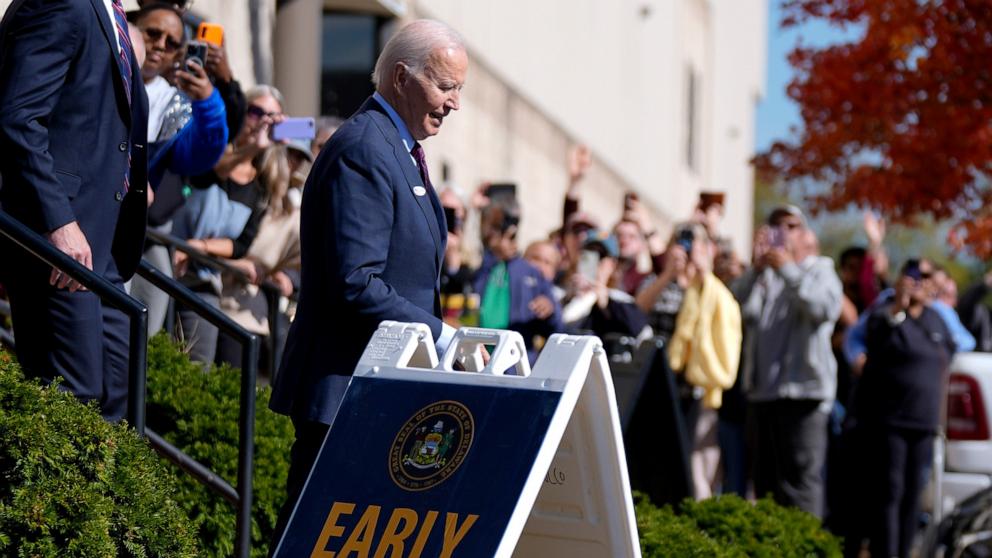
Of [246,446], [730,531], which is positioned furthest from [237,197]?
[730,531]

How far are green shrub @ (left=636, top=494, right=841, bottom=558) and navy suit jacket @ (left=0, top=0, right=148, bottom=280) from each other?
228 cm

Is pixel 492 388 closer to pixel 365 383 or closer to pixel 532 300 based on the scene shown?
pixel 365 383

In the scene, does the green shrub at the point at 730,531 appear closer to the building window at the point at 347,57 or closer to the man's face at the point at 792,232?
the man's face at the point at 792,232

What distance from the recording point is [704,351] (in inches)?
430

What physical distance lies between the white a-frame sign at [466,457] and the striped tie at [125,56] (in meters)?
1.18

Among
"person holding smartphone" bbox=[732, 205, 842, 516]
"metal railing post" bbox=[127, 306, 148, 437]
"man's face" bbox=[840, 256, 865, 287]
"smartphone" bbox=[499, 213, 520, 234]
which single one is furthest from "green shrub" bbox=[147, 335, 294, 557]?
"man's face" bbox=[840, 256, 865, 287]

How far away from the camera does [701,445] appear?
11172mm

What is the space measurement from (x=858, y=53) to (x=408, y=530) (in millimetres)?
14486

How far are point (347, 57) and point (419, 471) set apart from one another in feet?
34.5

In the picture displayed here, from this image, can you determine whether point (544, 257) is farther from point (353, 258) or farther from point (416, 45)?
point (353, 258)

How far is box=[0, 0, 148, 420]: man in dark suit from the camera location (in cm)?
500

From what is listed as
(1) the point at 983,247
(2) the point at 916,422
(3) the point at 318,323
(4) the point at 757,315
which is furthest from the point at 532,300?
(1) the point at 983,247

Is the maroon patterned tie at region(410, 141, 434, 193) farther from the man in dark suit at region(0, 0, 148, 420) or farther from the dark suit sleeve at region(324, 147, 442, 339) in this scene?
the man in dark suit at region(0, 0, 148, 420)

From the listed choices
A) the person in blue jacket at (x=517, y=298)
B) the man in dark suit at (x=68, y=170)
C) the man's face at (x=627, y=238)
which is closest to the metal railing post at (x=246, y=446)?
the man in dark suit at (x=68, y=170)
